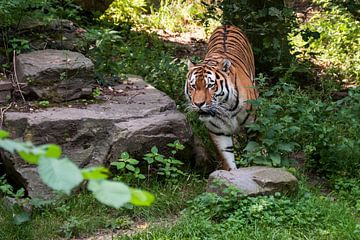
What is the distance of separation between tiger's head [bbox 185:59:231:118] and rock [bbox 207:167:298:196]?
2.52ft

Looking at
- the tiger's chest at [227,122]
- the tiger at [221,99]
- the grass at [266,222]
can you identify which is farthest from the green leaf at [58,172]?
the tiger's chest at [227,122]

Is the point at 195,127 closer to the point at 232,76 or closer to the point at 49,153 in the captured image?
the point at 232,76

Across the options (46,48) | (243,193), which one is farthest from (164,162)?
(46,48)

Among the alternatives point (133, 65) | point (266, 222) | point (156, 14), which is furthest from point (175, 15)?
point (266, 222)

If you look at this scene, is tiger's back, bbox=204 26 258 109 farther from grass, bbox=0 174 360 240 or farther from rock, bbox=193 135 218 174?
grass, bbox=0 174 360 240

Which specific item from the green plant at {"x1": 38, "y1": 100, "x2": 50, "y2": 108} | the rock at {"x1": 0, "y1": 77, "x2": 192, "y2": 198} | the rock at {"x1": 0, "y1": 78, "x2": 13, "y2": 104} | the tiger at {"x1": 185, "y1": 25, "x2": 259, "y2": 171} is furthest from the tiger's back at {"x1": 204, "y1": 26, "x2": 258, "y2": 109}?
the rock at {"x1": 0, "y1": 78, "x2": 13, "y2": 104}

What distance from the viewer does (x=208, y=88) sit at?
5.21 meters

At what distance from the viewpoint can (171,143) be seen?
518 centimetres

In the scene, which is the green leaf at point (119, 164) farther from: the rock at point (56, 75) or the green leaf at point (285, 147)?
the green leaf at point (285, 147)

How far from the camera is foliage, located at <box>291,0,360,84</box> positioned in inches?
335

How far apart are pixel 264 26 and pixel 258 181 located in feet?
10.3

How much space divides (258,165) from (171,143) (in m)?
0.81

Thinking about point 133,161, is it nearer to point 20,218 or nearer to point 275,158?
point 20,218

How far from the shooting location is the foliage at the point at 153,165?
15.7 ft
